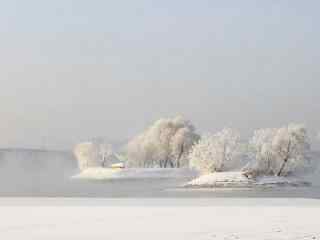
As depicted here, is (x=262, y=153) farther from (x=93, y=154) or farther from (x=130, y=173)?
(x=93, y=154)

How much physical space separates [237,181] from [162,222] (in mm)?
21294

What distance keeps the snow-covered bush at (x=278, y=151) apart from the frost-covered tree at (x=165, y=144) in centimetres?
916

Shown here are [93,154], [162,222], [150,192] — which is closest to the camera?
[162,222]

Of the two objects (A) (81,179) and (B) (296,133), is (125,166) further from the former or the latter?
(B) (296,133)

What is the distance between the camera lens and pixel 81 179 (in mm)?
42625

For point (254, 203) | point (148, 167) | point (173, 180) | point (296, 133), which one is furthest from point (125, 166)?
point (254, 203)

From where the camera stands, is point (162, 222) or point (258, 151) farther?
point (258, 151)

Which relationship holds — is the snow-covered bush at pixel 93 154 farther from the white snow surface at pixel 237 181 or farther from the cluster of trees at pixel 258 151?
the white snow surface at pixel 237 181

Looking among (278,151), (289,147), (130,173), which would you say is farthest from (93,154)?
(289,147)

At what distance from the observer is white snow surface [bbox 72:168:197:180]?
4114cm

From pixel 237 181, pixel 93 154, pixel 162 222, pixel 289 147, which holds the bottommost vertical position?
pixel 237 181

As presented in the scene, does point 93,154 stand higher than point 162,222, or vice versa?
point 162,222

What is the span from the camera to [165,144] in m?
43.7

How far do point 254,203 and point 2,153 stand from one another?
32.8 meters
